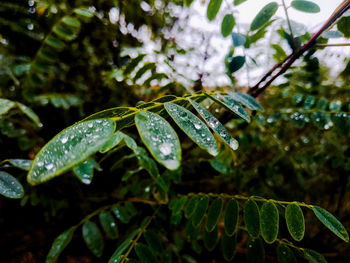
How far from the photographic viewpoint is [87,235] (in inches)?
38.5

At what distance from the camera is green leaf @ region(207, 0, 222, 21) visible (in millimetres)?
803

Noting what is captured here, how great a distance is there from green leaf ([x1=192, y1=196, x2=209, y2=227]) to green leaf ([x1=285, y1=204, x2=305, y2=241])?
0.92 feet

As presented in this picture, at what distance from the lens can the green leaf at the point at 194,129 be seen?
0.39 metres

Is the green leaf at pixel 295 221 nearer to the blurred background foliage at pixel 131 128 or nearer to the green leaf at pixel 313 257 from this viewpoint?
the green leaf at pixel 313 257

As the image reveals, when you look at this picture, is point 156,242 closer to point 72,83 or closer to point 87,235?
point 87,235

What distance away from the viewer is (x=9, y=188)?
1.96ft

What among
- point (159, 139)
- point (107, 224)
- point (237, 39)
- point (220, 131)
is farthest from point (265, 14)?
point (107, 224)

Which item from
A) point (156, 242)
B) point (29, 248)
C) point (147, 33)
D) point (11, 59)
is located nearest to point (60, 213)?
point (29, 248)

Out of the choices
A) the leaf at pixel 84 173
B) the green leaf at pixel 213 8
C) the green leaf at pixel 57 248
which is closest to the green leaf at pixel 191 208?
the leaf at pixel 84 173

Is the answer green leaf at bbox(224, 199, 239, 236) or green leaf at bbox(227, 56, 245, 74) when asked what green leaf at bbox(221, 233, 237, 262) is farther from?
green leaf at bbox(227, 56, 245, 74)

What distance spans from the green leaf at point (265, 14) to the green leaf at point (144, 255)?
95cm

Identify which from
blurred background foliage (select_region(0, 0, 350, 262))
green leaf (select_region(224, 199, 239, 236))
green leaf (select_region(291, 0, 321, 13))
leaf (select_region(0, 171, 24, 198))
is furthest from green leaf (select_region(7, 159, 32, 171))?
green leaf (select_region(291, 0, 321, 13))

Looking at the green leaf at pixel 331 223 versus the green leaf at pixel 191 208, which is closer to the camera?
the green leaf at pixel 331 223

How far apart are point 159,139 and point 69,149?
152 millimetres
